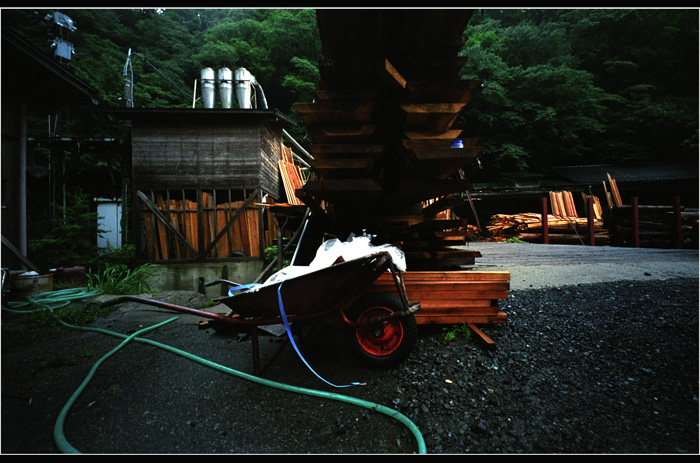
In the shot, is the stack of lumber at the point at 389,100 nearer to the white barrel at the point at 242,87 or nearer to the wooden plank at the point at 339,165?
the wooden plank at the point at 339,165

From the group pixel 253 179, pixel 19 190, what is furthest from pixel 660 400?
pixel 19 190

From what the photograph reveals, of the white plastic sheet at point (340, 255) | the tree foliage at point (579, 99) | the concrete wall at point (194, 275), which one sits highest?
the tree foliage at point (579, 99)

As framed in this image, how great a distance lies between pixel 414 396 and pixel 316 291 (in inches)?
36.4

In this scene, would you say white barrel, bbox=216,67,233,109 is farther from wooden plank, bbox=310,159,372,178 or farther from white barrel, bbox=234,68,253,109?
wooden plank, bbox=310,159,372,178

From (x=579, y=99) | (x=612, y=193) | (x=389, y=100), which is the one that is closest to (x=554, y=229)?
(x=612, y=193)

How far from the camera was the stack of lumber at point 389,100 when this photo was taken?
164cm

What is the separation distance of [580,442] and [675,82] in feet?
90.3

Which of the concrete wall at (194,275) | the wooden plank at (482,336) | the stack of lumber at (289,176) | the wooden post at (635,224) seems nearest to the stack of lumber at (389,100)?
the wooden plank at (482,336)

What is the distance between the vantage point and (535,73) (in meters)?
15.7

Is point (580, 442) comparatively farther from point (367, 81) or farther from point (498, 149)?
point (498, 149)

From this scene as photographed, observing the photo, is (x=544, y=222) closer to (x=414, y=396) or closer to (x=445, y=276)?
(x=445, y=276)

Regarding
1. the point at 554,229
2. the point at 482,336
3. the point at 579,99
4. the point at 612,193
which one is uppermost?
the point at 579,99
